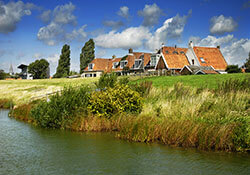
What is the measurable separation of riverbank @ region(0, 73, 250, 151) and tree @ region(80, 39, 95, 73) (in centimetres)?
6610

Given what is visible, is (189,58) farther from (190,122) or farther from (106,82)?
(190,122)

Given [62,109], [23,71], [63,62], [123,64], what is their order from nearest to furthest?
[62,109]
[123,64]
[63,62]
[23,71]

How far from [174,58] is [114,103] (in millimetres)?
39600

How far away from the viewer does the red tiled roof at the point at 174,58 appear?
53531 millimetres

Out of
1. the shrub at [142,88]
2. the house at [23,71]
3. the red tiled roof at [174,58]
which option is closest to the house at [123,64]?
the red tiled roof at [174,58]

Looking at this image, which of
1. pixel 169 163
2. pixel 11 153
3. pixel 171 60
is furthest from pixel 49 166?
pixel 171 60

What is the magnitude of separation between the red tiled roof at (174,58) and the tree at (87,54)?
113 ft

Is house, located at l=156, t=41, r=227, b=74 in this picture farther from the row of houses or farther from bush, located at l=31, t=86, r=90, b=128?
bush, located at l=31, t=86, r=90, b=128

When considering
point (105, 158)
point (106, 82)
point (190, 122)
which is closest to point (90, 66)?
point (106, 82)

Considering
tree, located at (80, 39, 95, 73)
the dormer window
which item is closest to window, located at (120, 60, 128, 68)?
the dormer window

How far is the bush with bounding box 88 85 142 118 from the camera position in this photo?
57.8 feet

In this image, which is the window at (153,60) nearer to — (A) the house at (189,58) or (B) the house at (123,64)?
(A) the house at (189,58)

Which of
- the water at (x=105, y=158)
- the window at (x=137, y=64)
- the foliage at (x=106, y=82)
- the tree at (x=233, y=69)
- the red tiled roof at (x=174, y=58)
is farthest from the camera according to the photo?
the window at (x=137, y=64)

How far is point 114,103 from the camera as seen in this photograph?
17.5 meters
